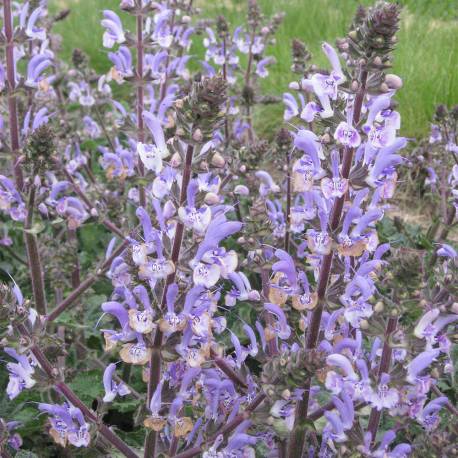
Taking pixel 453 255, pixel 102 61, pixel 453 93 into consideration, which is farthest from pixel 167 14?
pixel 102 61

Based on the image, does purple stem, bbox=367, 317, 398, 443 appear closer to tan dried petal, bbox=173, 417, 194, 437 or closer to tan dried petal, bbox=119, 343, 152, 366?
tan dried petal, bbox=173, 417, 194, 437

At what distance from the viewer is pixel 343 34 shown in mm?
6113

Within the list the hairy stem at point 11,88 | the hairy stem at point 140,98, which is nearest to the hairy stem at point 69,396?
the hairy stem at point 11,88

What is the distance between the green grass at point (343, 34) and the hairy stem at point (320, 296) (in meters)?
2.46

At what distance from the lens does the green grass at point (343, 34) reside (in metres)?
5.06

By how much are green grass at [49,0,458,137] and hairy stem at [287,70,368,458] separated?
2.46 m

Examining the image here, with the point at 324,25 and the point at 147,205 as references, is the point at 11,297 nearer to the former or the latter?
the point at 147,205

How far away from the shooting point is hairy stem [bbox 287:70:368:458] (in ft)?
5.63

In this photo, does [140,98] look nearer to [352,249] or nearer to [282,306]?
[282,306]

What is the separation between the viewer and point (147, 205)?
3.36 m

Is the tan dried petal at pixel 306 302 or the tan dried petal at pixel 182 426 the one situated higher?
the tan dried petal at pixel 306 302

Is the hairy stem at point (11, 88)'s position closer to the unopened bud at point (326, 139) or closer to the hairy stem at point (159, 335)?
the hairy stem at point (159, 335)

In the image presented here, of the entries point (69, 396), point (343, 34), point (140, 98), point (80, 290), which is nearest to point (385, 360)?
point (69, 396)

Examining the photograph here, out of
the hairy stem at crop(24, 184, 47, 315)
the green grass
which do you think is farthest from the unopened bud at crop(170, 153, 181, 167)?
the green grass
